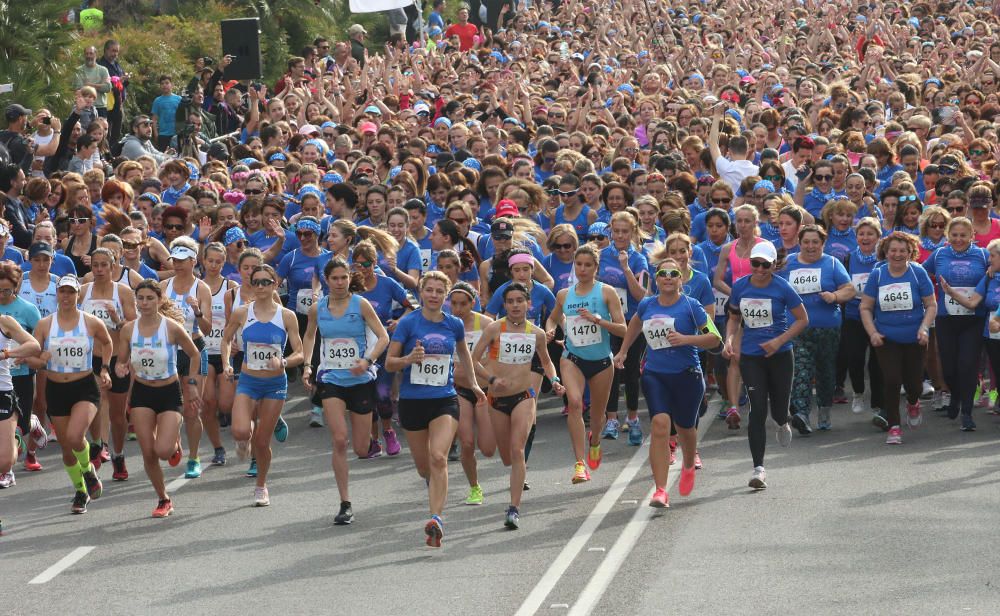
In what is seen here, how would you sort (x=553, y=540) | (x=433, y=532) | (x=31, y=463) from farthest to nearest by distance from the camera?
(x=31, y=463) → (x=553, y=540) → (x=433, y=532)

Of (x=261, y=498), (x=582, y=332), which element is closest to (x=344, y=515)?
(x=261, y=498)

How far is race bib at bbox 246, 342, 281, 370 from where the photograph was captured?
12.7 metres

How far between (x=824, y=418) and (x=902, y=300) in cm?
116

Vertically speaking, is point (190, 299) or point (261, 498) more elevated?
point (190, 299)

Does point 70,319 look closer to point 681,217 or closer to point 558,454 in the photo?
point 558,454

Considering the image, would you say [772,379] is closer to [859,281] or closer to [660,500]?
[660,500]

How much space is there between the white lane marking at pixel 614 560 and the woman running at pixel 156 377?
327 cm

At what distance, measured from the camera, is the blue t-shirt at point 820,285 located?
14.7 metres

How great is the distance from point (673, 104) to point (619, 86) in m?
2.46

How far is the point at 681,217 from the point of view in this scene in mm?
16062

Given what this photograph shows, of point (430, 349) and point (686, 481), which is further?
point (686, 481)

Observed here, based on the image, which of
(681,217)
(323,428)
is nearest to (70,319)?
(323,428)

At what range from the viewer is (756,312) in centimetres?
1325

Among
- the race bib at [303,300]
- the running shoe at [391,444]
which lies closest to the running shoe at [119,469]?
the running shoe at [391,444]
